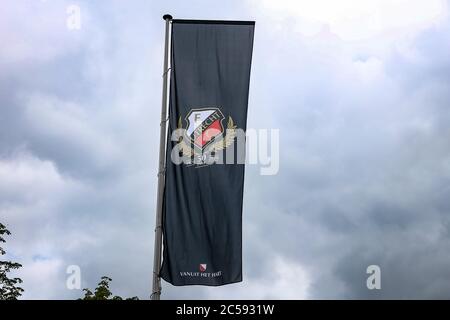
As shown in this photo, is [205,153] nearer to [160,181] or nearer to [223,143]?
[223,143]

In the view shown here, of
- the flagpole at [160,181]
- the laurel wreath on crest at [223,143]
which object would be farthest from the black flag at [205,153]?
the flagpole at [160,181]

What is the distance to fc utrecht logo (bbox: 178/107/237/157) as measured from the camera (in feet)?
44.4

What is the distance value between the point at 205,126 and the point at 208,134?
8.2 inches

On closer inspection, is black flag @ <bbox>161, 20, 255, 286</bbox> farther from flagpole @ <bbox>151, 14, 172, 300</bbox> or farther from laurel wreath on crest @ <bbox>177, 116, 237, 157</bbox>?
flagpole @ <bbox>151, 14, 172, 300</bbox>

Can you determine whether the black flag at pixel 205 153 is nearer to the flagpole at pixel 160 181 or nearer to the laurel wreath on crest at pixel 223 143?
the laurel wreath on crest at pixel 223 143

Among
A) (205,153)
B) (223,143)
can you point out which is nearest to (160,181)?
(205,153)

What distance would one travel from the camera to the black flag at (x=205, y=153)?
12922mm

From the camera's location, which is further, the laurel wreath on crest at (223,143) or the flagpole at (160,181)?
the laurel wreath on crest at (223,143)

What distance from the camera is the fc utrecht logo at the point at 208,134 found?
13539 mm

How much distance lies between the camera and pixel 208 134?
1355 cm
